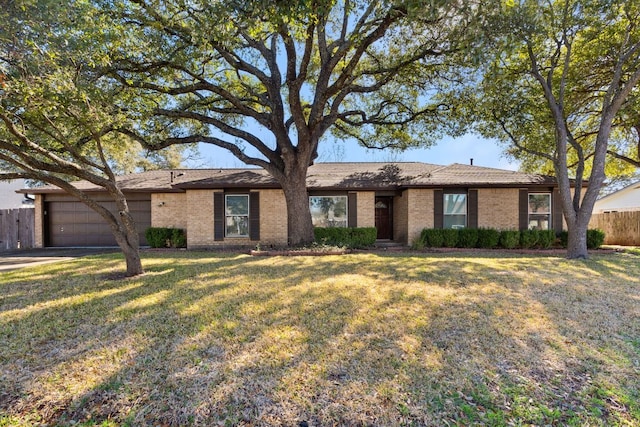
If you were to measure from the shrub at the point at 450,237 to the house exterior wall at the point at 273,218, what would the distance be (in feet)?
20.7

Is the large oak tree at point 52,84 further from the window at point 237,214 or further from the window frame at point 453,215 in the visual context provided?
the window frame at point 453,215

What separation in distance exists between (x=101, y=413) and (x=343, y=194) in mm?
10377

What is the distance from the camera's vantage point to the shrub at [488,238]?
1113 cm

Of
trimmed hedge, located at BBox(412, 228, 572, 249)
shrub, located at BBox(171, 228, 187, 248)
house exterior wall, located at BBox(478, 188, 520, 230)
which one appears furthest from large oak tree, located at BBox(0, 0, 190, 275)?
house exterior wall, located at BBox(478, 188, 520, 230)

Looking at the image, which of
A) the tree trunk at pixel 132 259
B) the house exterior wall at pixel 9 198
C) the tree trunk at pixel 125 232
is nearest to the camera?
the tree trunk at pixel 125 232

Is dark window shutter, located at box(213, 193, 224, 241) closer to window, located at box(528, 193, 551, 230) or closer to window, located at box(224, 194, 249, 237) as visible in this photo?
window, located at box(224, 194, 249, 237)

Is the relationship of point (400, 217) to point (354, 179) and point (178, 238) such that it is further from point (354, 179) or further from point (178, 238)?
point (178, 238)

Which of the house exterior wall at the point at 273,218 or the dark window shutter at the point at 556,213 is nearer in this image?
the dark window shutter at the point at 556,213

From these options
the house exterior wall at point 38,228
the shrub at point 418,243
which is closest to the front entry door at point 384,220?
the shrub at point 418,243

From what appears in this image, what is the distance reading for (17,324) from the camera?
3.88 m

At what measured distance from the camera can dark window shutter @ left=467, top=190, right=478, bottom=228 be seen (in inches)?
463

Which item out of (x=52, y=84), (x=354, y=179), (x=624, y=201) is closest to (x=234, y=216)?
(x=354, y=179)

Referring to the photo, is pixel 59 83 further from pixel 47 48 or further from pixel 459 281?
pixel 459 281

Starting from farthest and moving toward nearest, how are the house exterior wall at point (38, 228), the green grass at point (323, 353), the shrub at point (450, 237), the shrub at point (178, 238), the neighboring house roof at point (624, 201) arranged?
the neighboring house roof at point (624, 201)
the house exterior wall at point (38, 228)
the shrub at point (178, 238)
the shrub at point (450, 237)
the green grass at point (323, 353)
